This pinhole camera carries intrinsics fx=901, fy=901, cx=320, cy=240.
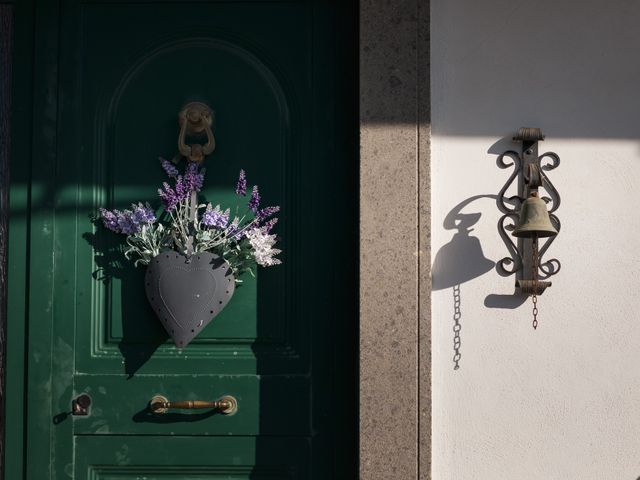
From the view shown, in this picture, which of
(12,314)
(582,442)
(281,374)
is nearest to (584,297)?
(582,442)

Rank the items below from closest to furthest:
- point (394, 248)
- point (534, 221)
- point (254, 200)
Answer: point (534, 221)
point (394, 248)
point (254, 200)

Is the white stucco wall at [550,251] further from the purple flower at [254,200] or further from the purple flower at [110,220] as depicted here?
the purple flower at [110,220]

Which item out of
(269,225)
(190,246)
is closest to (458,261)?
(269,225)

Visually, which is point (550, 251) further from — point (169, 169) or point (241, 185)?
point (169, 169)

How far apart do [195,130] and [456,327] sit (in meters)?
1.16

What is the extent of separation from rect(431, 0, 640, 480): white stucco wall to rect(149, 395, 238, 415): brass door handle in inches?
28.3

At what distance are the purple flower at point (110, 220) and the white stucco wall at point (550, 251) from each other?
1.13 m

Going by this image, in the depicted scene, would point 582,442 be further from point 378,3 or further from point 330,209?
point 378,3

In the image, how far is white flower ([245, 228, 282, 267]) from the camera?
3.15 metres

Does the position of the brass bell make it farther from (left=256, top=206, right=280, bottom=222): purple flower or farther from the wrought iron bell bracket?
(left=256, top=206, right=280, bottom=222): purple flower

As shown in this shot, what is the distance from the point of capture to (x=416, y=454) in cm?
305

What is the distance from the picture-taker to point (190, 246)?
314 centimetres

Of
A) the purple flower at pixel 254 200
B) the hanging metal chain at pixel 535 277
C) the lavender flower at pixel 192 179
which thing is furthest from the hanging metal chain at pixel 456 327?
the lavender flower at pixel 192 179

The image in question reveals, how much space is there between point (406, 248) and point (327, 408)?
Answer: 2.14 feet
